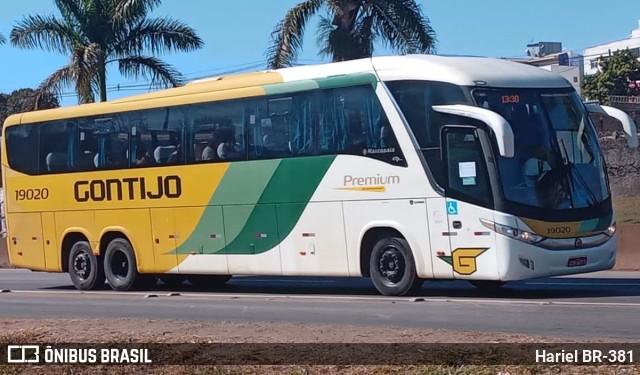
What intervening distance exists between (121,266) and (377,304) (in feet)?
23.8

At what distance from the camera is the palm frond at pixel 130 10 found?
113ft

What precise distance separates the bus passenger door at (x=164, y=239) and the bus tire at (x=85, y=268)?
1.69m

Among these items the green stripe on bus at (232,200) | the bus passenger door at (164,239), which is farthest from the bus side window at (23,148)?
the green stripe on bus at (232,200)

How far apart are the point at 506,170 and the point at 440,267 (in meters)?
1.81

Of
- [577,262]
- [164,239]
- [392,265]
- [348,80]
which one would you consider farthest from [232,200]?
[577,262]

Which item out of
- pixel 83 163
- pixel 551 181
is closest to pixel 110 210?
pixel 83 163

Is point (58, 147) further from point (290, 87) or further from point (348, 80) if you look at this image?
point (348, 80)

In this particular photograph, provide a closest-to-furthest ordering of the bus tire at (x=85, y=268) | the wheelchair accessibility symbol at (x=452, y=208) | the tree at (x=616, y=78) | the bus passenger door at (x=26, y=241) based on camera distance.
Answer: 1. the wheelchair accessibility symbol at (x=452, y=208)
2. the bus tire at (x=85, y=268)
3. the bus passenger door at (x=26, y=241)
4. the tree at (x=616, y=78)

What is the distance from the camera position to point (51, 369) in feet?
32.6

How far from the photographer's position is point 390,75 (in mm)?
16953

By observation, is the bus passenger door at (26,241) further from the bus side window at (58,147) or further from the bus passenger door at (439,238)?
the bus passenger door at (439,238)

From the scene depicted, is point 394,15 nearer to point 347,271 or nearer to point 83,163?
point 83,163

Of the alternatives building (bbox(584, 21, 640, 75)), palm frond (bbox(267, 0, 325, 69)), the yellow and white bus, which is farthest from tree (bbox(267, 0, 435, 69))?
building (bbox(584, 21, 640, 75))

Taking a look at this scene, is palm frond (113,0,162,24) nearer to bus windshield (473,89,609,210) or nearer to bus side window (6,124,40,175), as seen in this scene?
bus side window (6,124,40,175)
